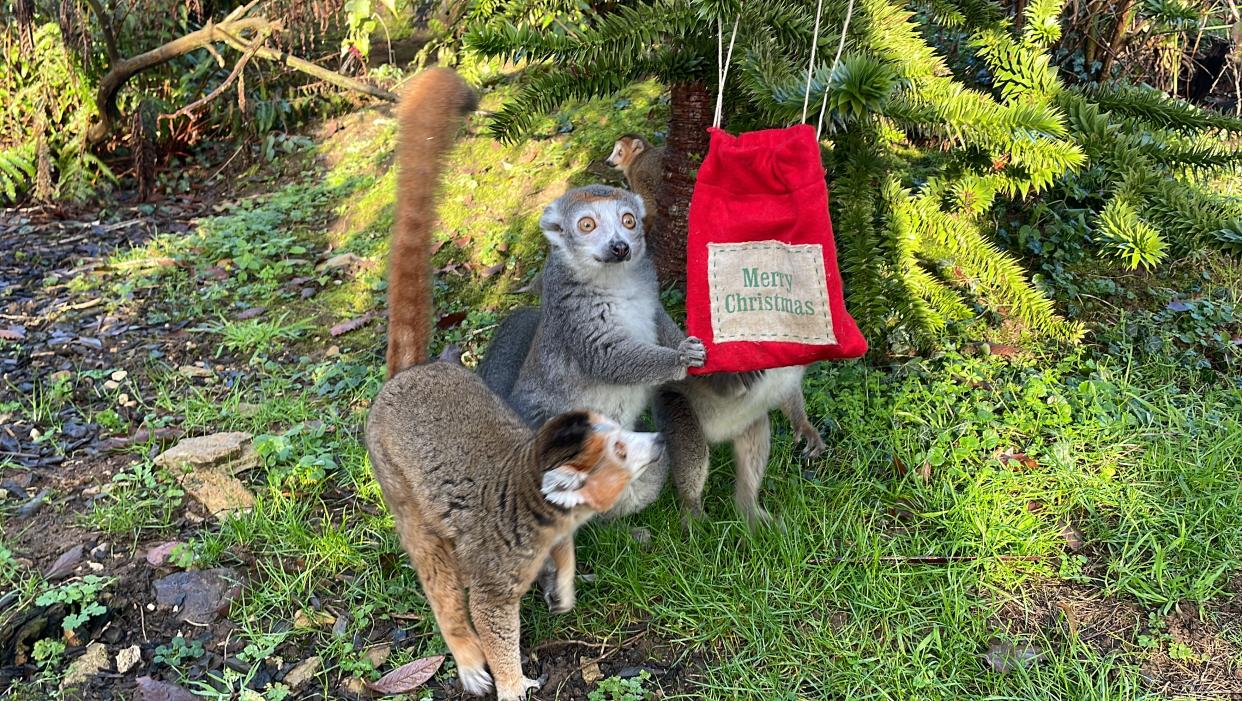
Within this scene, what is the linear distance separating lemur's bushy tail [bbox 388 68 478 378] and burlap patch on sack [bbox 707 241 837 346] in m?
0.96

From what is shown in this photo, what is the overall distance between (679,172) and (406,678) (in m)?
2.36

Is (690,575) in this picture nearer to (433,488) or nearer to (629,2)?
(433,488)

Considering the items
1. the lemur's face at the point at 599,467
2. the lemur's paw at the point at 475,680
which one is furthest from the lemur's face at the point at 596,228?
the lemur's paw at the point at 475,680

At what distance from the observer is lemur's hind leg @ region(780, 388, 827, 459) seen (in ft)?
12.2

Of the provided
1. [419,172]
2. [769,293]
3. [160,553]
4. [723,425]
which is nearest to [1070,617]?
[723,425]

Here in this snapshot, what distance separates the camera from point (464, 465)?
285 centimetres

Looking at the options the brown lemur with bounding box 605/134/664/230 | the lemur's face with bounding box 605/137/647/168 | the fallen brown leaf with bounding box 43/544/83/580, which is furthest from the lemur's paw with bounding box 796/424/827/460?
the fallen brown leaf with bounding box 43/544/83/580

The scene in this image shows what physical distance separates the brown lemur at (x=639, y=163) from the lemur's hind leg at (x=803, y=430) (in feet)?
5.04

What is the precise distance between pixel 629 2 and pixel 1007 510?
252 centimetres

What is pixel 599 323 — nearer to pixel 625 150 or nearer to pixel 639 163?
pixel 639 163

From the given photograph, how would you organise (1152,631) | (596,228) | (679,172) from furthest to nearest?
1. (679,172)
2. (596,228)
3. (1152,631)

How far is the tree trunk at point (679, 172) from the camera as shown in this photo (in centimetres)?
382

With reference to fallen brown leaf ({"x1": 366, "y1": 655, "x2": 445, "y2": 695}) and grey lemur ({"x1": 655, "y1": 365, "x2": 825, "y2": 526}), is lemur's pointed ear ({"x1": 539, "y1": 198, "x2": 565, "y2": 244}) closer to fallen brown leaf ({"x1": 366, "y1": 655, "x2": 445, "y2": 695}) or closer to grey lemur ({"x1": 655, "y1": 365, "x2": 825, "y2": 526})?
grey lemur ({"x1": 655, "y1": 365, "x2": 825, "y2": 526})

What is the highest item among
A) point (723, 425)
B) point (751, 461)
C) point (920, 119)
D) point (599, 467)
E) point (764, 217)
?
point (920, 119)
